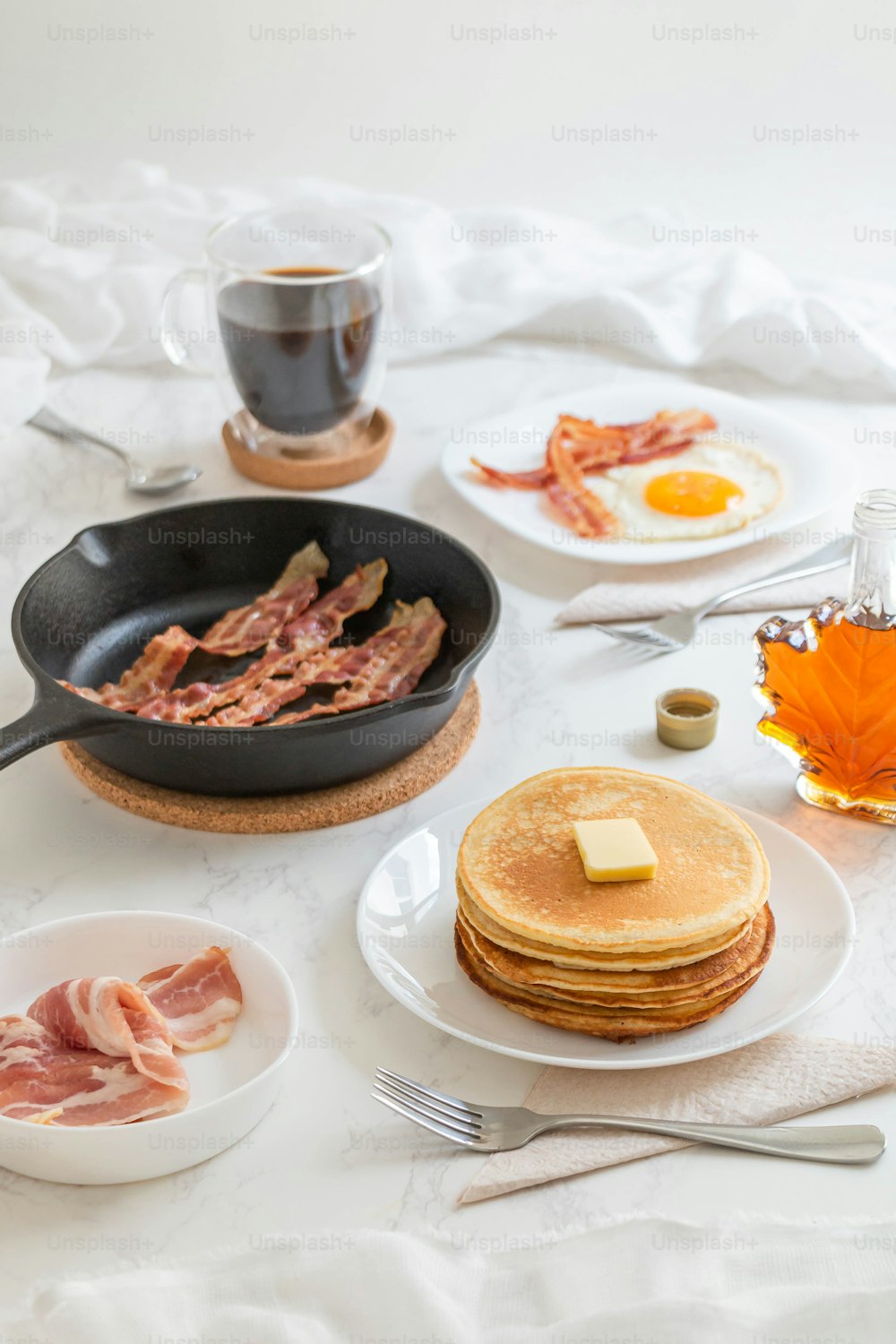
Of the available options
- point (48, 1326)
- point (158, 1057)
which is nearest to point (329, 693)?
point (158, 1057)

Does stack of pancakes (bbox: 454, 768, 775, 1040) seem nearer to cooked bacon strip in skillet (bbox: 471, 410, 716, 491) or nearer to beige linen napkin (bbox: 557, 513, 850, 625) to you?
beige linen napkin (bbox: 557, 513, 850, 625)

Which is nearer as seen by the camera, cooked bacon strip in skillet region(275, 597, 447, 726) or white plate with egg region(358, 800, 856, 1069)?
white plate with egg region(358, 800, 856, 1069)

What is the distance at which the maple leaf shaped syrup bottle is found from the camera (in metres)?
1.52

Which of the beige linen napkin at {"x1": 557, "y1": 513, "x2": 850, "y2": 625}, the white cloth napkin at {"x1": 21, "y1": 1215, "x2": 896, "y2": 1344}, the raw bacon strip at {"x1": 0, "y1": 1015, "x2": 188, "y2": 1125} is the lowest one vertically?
the beige linen napkin at {"x1": 557, "y1": 513, "x2": 850, "y2": 625}

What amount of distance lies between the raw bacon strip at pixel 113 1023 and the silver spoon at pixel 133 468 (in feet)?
4.31

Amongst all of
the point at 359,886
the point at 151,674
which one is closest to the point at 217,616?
the point at 151,674

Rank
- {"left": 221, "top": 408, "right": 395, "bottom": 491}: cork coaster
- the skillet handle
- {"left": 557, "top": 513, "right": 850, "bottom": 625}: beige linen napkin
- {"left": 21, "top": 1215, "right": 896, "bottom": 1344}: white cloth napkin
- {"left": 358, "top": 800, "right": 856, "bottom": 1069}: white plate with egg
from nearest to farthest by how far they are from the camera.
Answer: {"left": 21, "top": 1215, "right": 896, "bottom": 1344}: white cloth napkin < {"left": 358, "top": 800, "right": 856, "bottom": 1069}: white plate with egg < the skillet handle < {"left": 557, "top": 513, "right": 850, "bottom": 625}: beige linen napkin < {"left": 221, "top": 408, "right": 395, "bottom": 491}: cork coaster

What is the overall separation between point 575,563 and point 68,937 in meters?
1.13

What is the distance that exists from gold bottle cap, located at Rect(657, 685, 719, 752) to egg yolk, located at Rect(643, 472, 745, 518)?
1.80 feet

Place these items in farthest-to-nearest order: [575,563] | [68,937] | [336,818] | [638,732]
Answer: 1. [575,563]
2. [638,732]
3. [336,818]
4. [68,937]

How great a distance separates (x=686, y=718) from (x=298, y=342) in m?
0.97

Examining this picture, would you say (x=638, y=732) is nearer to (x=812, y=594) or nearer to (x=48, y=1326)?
(x=812, y=594)

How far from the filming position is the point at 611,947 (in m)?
1.19

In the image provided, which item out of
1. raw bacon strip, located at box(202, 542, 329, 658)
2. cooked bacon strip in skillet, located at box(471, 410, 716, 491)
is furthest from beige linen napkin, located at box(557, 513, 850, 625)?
raw bacon strip, located at box(202, 542, 329, 658)
